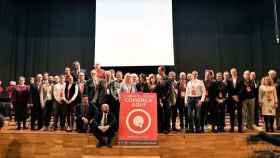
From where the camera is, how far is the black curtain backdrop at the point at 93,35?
40.9ft

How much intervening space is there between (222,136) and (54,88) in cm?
397

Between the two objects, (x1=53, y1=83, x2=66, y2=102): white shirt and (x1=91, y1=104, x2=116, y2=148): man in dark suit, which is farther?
(x1=53, y1=83, x2=66, y2=102): white shirt

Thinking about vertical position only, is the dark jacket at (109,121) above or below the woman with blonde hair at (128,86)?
below

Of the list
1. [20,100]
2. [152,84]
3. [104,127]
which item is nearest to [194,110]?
[152,84]

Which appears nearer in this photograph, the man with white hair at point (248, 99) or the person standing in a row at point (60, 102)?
the man with white hair at point (248, 99)

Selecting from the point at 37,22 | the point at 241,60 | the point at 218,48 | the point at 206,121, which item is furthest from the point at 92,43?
the point at 206,121

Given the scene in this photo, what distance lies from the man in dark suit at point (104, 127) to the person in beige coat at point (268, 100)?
3.42m

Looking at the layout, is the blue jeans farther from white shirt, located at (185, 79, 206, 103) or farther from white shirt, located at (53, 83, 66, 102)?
white shirt, located at (53, 83, 66, 102)

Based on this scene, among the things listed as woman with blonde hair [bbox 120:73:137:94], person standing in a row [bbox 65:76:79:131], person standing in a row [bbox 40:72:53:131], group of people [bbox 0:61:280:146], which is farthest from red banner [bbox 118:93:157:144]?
person standing in a row [bbox 40:72:53:131]

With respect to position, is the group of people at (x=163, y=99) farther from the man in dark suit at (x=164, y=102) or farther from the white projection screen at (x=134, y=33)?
the white projection screen at (x=134, y=33)

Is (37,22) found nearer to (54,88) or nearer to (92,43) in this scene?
(92,43)

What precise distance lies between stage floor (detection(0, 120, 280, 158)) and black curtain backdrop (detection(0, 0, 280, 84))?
15.7ft

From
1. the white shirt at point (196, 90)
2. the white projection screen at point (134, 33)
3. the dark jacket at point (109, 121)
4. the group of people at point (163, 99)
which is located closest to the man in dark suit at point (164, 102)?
the group of people at point (163, 99)

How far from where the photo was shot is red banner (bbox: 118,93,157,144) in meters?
7.46
